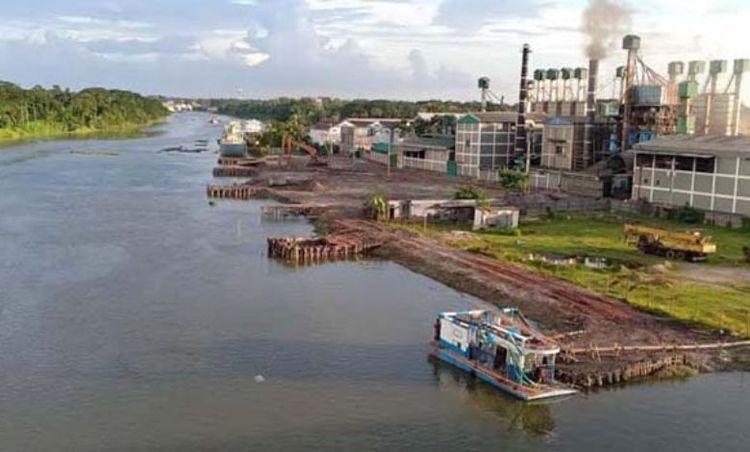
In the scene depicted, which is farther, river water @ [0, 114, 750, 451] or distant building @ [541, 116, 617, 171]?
distant building @ [541, 116, 617, 171]

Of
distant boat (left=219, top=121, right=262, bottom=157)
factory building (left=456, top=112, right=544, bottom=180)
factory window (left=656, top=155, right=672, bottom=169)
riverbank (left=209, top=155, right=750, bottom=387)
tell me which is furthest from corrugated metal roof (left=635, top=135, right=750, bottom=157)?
distant boat (left=219, top=121, right=262, bottom=157)

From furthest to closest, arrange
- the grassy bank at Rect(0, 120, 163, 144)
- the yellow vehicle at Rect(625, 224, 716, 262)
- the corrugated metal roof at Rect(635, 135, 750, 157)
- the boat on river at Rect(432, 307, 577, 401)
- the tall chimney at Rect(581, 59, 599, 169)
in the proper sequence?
1. the grassy bank at Rect(0, 120, 163, 144)
2. the tall chimney at Rect(581, 59, 599, 169)
3. the corrugated metal roof at Rect(635, 135, 750, 157)
4. the yellow vehicle at Rect(625, 224, 716, 262)
5. the boat on river at Rect(432, 307, 577, 401)

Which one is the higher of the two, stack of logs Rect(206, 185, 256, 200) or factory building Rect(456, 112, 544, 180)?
factory building Rect(456, 112, 544, 180)

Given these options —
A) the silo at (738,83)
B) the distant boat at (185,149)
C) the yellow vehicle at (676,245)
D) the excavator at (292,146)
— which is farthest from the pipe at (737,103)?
the distant boat at (185,149)

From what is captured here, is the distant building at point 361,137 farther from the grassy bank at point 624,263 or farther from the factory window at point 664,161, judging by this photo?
the grassy bank at point 624,263

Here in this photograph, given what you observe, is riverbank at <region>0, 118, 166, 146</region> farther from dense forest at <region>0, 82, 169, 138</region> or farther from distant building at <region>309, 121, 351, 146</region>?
distant building at <region>309, 121, 351, 146</region>

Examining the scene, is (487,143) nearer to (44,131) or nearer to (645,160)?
(645,160)

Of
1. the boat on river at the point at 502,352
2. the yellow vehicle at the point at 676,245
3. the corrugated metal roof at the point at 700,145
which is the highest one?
the corrugated metal roof at the point at 700,145
